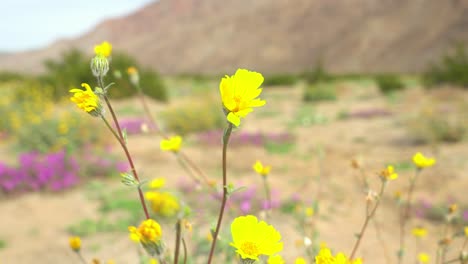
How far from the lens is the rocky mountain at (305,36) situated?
3788cm

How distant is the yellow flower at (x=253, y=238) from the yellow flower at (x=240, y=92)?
0.26 metres

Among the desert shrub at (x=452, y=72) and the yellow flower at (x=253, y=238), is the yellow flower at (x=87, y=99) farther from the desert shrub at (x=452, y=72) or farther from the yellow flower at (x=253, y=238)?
the desert shrub at (x=452, y=72)

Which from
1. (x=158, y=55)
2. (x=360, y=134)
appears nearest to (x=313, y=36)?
(x=158, y=55)

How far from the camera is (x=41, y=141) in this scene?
6.47 m

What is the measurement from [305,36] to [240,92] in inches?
1975

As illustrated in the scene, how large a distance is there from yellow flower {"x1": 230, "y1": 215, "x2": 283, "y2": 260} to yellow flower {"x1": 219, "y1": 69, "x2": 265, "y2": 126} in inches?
10.4

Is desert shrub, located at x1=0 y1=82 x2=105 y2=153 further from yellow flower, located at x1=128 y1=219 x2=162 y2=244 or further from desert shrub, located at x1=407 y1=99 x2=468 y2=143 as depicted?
yellow flower, located at x1=128 y1=219 x2=162 y2=244

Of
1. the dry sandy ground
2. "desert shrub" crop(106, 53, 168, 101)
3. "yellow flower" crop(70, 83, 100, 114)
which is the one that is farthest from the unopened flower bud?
"desert shrub" crop(106, 53, 168, 101)

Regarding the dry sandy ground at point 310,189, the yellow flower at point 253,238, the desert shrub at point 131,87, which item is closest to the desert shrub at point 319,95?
the dry sandy ground at point 310,189

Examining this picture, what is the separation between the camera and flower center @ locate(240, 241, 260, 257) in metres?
0.85

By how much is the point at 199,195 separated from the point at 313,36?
46439mm

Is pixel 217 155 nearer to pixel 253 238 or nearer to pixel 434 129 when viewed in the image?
pixel 434 129

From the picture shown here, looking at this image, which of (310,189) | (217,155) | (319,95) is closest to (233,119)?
(310,189)

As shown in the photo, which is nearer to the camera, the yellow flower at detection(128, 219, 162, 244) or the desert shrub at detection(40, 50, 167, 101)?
the yellow flower at detection(128, 219, 162, 244)
